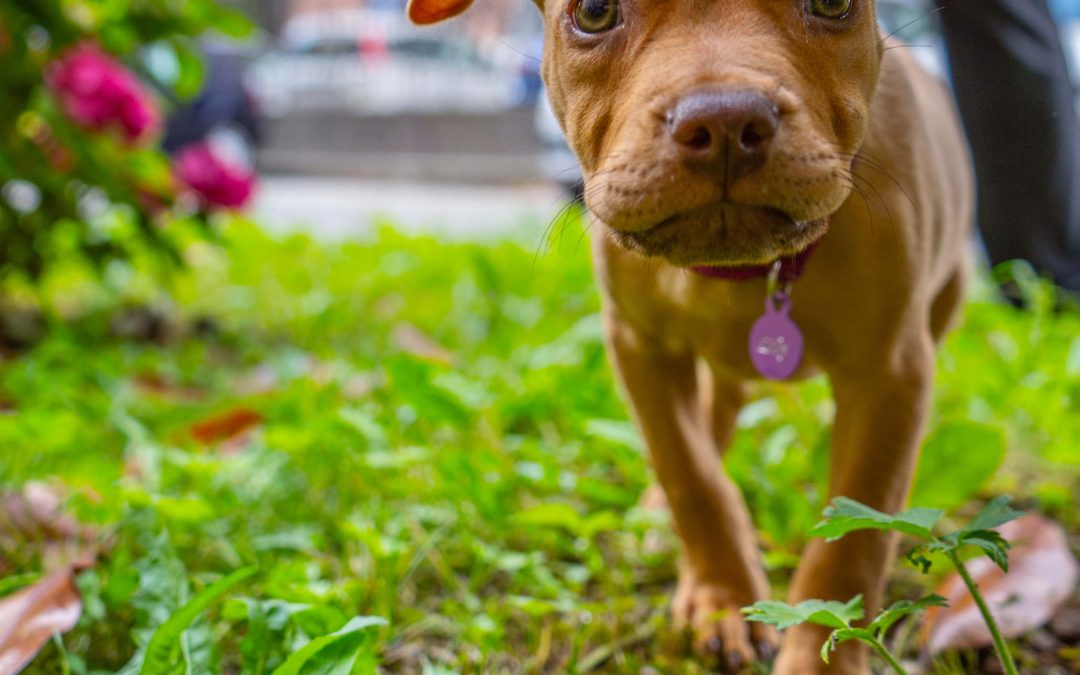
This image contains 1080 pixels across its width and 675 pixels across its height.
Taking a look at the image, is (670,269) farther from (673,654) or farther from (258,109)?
(258,109)

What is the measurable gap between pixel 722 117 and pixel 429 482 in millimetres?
1482

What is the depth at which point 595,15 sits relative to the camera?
160 cm

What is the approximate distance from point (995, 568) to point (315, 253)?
4421 mm

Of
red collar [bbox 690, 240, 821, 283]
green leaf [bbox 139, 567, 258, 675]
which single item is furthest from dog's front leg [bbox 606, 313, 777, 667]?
green leaf [bbox 139, 567, 258, 675]

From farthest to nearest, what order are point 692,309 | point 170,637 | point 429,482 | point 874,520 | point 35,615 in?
point 429,482
point 692,309
point 35,615
point 170,637
point 874,520

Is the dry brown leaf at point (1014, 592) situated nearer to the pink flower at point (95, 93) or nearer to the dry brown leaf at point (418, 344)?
the dry brown leaf at point (418, 344)

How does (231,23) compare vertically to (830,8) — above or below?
below

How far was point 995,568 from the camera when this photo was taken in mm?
2008

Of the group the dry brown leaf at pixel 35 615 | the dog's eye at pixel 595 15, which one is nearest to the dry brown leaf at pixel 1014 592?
the dog's eye at pixel 595 15

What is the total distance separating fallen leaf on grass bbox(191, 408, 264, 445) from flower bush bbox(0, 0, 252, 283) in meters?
0.97

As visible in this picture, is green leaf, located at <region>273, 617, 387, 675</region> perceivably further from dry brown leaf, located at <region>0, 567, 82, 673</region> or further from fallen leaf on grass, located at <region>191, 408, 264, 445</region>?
fallen leaf on grass, located at <region>191, 408, 264, 445</region>

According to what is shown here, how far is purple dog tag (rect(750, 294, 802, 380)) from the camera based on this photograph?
1.77m

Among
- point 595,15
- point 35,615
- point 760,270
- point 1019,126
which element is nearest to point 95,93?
point 35,615

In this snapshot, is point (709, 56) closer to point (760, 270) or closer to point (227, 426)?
point (760, 270)
